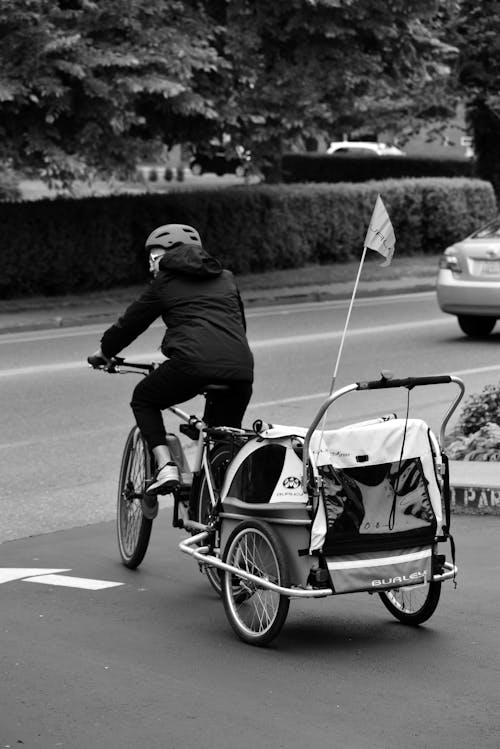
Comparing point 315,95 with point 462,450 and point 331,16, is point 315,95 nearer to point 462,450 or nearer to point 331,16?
point 331,16

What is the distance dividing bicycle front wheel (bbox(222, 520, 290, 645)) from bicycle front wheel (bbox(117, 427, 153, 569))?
3.75ft

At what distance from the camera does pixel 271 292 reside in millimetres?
23875

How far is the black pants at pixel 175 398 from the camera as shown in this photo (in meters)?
6.75

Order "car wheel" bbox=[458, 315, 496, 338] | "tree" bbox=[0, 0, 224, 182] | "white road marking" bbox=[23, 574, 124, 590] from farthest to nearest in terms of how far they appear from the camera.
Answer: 1. "tree" bbox=[0, 0, 224, 182]
2. "car wheel" bbox=[458, 315, 496, 338]
3. "white road marking" bbox=[23, 574, 124, 590]

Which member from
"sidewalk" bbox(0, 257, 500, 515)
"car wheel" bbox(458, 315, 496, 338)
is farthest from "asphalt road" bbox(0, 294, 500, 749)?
"sidewalk" bbox(0, 257, 500, 515)

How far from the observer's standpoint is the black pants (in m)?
6.75

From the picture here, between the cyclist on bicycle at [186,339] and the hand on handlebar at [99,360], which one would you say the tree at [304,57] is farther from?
the cyclist on bicycle at [186,339]

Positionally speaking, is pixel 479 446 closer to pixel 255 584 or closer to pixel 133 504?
pixel 133 504

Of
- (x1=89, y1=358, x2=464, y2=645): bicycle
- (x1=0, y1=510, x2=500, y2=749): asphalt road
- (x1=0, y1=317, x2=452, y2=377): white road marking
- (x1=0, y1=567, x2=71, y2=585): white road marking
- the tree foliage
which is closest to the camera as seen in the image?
(x1=0, y1=510, x2=500, y2=749): asphalt road

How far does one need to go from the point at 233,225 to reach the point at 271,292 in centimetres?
189

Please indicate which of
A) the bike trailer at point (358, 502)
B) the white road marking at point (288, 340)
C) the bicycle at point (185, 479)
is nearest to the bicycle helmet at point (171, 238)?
the bicycle at point (185, 479)

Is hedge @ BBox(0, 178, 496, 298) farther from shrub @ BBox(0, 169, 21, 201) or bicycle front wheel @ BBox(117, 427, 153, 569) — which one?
bicycle front wheel @ BBox(117, 427, 153, 569)

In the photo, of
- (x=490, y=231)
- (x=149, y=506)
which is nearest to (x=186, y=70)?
(x=490, y=231)

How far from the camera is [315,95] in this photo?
74.9 feet
